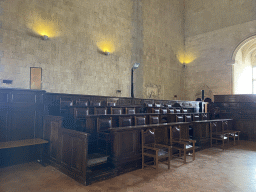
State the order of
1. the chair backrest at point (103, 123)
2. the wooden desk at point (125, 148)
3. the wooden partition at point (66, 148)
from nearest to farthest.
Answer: the wooden partition at point (66, 148) → the wooden desk at point (125, 148) → the chair backrest at point (103, 123)

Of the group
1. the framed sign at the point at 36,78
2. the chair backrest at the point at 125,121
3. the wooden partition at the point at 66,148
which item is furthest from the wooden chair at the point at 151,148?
the framed sign at the point at 36,78

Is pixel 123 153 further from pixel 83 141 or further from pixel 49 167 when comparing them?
pixel 49 167

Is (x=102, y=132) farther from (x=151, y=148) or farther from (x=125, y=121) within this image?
(x=151, y=148)

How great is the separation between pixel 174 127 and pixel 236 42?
37.6 feet

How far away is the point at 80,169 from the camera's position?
3.14m

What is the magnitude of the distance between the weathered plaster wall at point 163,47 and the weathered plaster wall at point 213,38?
0.80m

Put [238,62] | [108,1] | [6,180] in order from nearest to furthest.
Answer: [6,180] → [108,1] → [238,62]

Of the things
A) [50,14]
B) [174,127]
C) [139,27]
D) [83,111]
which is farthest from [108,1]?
[174,127]

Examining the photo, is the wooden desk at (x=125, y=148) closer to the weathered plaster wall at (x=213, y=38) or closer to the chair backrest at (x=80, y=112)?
the chair backrest at (x=80, y=112)

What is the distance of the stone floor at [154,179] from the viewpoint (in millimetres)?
2928

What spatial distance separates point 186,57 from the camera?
15.9m

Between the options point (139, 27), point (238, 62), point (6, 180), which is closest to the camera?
point (6, 180)

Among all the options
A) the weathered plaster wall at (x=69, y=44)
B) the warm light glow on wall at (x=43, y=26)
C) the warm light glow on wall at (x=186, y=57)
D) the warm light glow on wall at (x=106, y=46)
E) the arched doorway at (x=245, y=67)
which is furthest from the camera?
the warm light glow on wall at (x=186, y=57)

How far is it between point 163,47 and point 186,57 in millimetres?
2967
